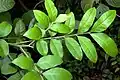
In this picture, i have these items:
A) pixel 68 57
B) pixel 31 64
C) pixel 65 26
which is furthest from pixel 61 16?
pixel 68 57

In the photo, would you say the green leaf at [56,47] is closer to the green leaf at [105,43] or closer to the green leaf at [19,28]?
the green leaf at [105,43]

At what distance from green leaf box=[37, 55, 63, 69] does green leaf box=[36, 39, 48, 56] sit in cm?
2

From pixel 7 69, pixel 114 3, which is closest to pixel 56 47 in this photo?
pixel 7 69

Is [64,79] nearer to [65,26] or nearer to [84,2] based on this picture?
[65,26]

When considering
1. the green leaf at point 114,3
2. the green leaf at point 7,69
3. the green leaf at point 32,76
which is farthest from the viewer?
the green leaf at point 114,3

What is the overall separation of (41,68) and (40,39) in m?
0.07

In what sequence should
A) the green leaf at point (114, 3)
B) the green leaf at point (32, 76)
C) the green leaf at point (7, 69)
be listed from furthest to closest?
the green leaf at point (114, 3) → the green leaf at point (7, 69) → the green leaf at point (32, 76)

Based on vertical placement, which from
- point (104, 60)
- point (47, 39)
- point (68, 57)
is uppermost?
point (47, 39)

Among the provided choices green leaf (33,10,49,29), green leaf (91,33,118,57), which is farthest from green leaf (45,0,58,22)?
green leaf (91,33,118,57)

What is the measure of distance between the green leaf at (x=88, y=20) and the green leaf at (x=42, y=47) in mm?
95

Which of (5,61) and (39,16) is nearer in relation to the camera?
(39,16)

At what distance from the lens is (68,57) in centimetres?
94

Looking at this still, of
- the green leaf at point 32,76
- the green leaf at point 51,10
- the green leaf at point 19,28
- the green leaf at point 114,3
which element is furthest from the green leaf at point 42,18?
the green leaf at point 114,3

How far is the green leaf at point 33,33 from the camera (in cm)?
71
